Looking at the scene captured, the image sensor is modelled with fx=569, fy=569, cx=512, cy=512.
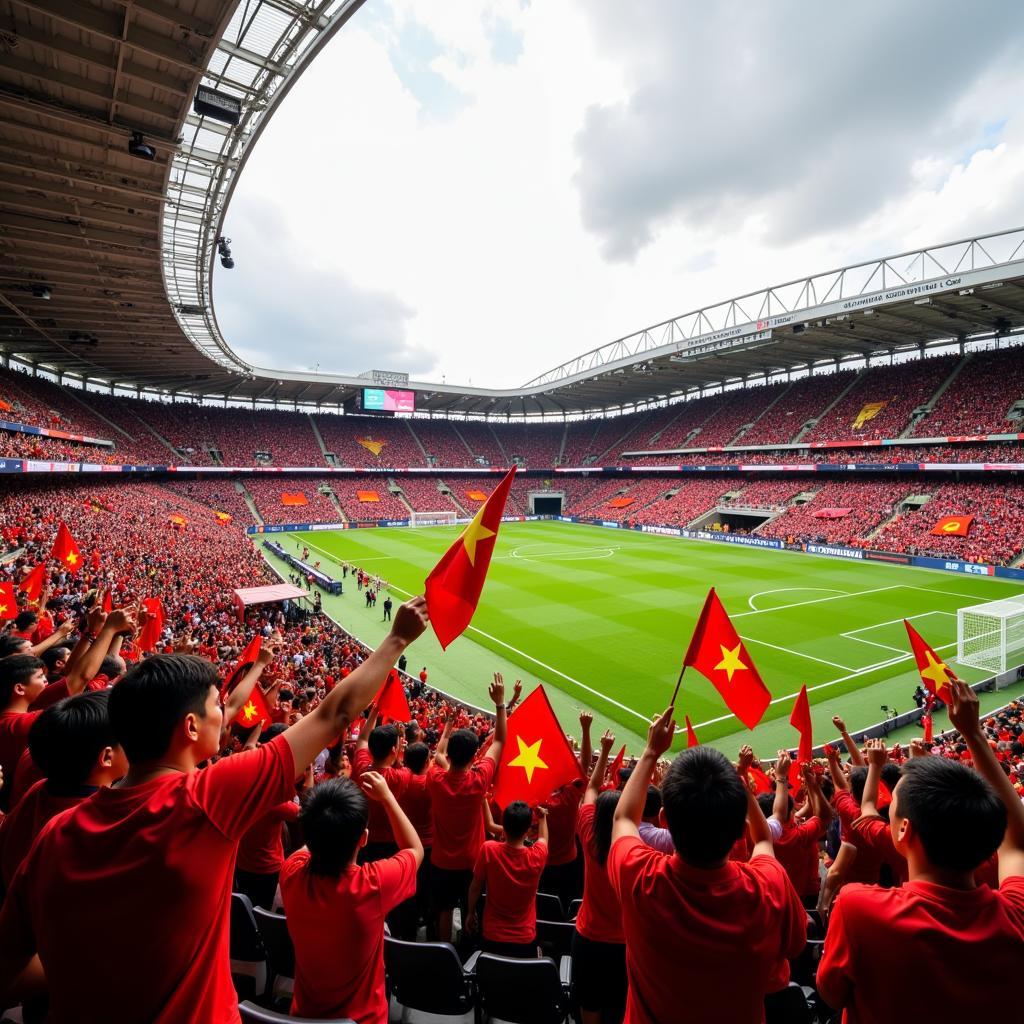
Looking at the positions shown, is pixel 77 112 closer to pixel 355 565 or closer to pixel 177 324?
pixel 177 324

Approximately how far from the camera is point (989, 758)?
2633 mm

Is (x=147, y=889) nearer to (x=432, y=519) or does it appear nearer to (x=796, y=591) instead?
(x=796, y=591)

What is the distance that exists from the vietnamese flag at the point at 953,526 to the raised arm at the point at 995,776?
4155 cm

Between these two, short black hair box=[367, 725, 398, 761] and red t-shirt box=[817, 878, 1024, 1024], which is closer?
red t-shirt box=[817, 878, 1024, 1024]

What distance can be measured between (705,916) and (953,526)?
43666 millimetres

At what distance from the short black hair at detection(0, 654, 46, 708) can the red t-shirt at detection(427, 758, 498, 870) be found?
10.2ft

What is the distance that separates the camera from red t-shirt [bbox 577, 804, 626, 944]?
343 cm

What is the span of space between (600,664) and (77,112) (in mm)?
21533

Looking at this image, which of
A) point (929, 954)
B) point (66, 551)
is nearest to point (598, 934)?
point (929, 954)

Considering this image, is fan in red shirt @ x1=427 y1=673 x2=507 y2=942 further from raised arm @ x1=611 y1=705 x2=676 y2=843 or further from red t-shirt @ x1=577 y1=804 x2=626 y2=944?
raised arm @ x1=611 y1=705 x2=676 y2=843

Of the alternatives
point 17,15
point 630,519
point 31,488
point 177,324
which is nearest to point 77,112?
point 17,15

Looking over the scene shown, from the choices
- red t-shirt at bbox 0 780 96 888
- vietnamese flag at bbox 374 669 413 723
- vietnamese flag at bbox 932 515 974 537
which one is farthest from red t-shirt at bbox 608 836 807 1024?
vietnamese flag at bbox 932 515 974 537

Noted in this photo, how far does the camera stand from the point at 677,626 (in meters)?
23.5

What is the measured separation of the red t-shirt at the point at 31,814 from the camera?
2637mm
